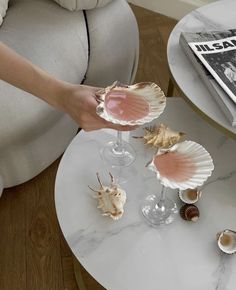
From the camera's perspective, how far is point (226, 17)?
4.06ft

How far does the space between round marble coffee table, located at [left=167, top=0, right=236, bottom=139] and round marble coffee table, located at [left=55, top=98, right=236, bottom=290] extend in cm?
7

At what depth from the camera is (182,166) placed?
78cm

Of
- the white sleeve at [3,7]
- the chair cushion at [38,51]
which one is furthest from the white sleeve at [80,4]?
Answer: the white sleeve at [3,7]

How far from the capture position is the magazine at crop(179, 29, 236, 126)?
3.22ft

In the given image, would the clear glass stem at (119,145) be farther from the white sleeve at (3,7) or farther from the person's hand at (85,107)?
the white sleeve at (3,7)

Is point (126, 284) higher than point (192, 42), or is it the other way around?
point (192, 42)

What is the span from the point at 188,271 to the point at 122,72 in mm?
715

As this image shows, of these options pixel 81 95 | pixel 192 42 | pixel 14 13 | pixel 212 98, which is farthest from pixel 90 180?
pixel 14 13

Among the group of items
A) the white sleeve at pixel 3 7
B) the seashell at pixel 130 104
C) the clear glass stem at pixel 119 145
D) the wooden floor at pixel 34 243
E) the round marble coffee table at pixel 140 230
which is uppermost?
the seashell at pixel 130 104

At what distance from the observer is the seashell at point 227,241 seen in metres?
0.83

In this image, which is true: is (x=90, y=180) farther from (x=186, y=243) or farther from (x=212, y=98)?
(x=212, y=98)

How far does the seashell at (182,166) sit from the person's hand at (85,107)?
90mm

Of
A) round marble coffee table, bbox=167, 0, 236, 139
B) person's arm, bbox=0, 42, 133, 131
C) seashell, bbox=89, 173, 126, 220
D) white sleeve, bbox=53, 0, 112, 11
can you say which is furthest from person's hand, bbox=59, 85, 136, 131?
white sleeve, bbox=53, 0, 112, 11

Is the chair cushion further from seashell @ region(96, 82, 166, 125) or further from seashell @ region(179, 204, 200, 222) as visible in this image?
seashell @ region(179, 204, 200, 222)
